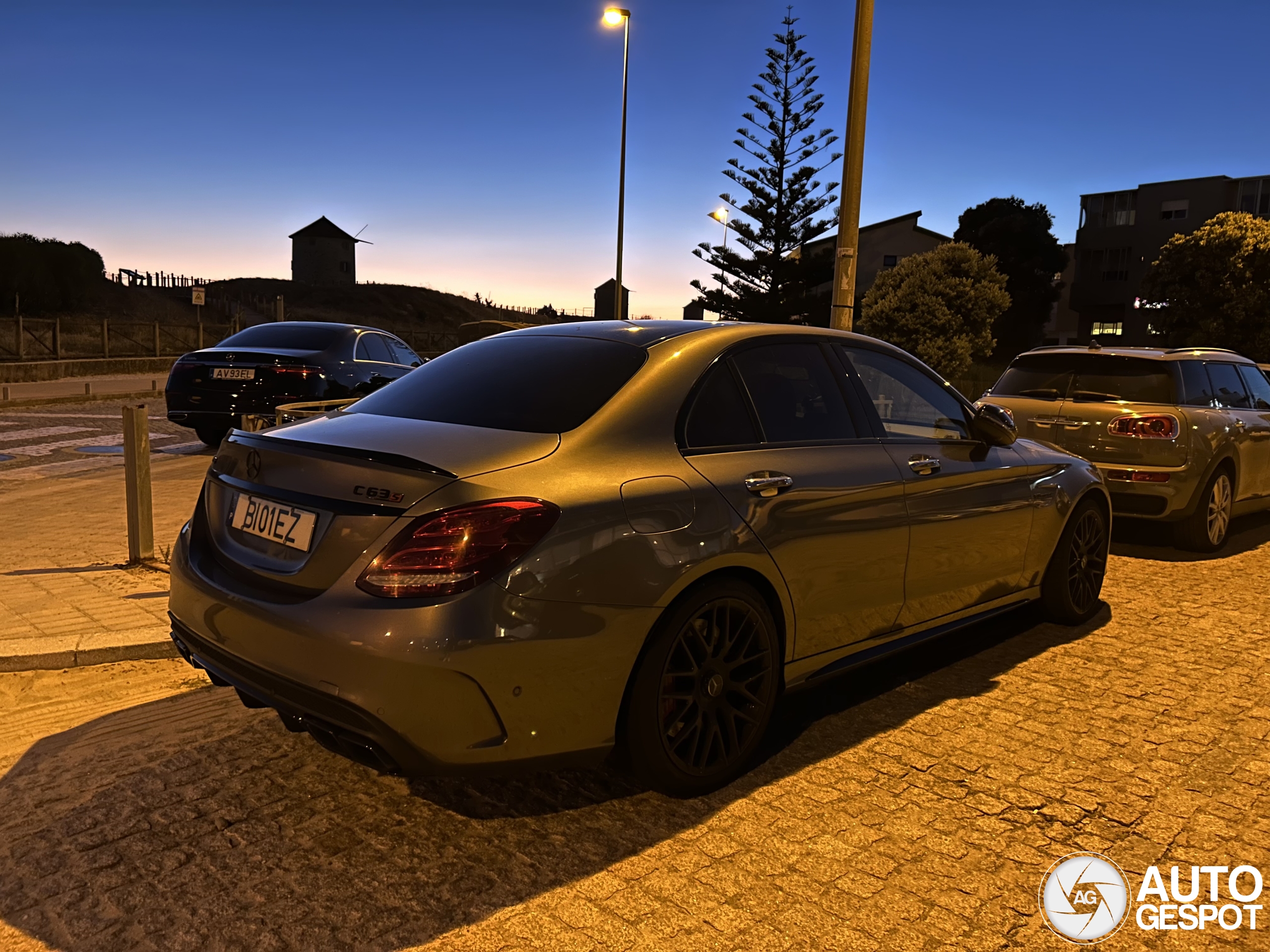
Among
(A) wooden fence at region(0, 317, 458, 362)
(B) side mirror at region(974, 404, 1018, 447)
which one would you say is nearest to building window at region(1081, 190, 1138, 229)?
(A) wooden fence at region(0, 317, 458, 362)

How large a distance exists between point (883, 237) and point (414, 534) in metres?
60.0

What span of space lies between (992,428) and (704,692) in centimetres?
235

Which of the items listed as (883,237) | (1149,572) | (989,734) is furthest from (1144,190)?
(989,734)

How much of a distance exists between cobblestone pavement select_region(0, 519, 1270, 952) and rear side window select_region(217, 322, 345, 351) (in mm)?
7850

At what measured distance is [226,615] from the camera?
304cm

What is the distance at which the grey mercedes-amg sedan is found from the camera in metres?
2.71

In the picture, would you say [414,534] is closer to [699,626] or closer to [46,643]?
[699,626]

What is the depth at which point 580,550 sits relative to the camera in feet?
9.32

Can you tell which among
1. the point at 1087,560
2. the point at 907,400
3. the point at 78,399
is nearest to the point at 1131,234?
the point at 78,399

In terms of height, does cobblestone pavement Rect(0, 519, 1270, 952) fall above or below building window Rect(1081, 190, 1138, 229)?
below

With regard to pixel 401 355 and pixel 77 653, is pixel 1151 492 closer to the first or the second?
pixel 77 653

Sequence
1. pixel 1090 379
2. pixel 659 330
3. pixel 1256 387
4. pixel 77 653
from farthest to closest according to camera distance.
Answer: pixel 1256 387
pixel 1090 379
pixel 77 653
pixel 659 330

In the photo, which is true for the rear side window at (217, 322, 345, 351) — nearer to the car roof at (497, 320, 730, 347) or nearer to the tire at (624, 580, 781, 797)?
the car roof at (497, 320, 730, 347)

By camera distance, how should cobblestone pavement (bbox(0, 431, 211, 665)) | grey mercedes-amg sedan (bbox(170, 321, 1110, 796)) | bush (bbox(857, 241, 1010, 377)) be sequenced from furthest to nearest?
bush (bbox(857, 241, 1010, 377)) < cobblestone pavement (bbox(0, 431, 211, 665)) < grey mercedes-amg sedan (bbox(170, 321, 1110, 796))
